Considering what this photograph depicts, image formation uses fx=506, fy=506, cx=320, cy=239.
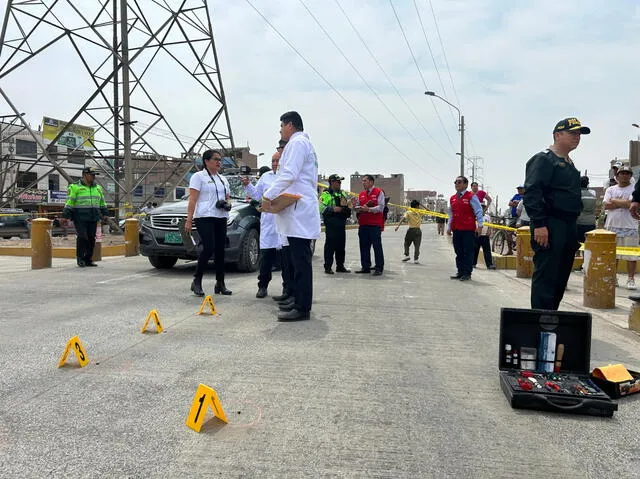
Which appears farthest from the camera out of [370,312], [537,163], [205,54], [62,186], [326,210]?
[62,186]

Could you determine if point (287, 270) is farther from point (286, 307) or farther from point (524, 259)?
point (524, 259)

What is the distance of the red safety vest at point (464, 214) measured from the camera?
28.6 feet

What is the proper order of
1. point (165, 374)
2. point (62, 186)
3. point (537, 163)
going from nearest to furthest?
point (165, 374)
point (537, 163)
point (62, 186)

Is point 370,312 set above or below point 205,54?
below

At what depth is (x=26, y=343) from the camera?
154 inches

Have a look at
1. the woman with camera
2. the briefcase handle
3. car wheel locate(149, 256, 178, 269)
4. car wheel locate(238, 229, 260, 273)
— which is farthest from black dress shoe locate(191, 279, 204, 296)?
the briefcase handle

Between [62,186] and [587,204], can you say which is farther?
[62,186]

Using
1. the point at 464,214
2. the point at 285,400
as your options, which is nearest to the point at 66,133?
the point at 464,214

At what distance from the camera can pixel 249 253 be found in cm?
836

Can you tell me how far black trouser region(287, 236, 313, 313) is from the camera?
16.1ft

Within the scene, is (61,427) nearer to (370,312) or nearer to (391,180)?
(370,312)

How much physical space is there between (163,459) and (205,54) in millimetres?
15690

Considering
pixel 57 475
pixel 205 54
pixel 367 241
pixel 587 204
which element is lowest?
pixel 57 475

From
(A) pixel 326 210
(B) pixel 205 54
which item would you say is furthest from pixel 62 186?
(A) pixel 326 210
